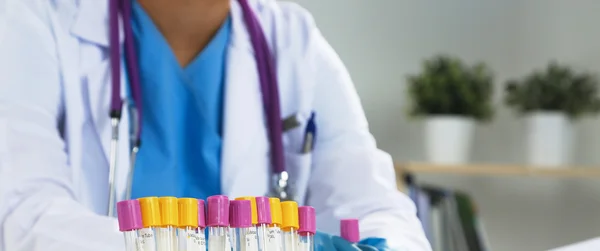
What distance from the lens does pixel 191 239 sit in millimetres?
542

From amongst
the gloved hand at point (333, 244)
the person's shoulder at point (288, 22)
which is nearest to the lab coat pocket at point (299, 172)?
the person's shoulder at point (288, 22)

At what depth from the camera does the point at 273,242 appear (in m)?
0.58

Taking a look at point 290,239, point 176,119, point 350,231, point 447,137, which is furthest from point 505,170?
point 290,239

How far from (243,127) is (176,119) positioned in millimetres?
78

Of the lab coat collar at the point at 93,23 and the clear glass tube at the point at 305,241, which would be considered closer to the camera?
the clear glass tube at the point at 305,241

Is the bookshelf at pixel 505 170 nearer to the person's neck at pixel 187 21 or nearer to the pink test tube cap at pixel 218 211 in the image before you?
the person's neck at pixel 187 21

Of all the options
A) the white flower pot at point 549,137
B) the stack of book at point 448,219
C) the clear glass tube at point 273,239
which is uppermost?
the clear glass tube at point 273,239

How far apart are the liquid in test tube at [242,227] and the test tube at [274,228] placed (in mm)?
16

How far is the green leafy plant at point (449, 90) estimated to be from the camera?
1891 millimetres

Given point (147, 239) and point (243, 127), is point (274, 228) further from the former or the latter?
point (243, 127)

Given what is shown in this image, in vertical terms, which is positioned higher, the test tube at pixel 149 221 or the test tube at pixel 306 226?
the test tube at pixel 149 221

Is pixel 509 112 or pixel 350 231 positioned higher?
pixel 350 231

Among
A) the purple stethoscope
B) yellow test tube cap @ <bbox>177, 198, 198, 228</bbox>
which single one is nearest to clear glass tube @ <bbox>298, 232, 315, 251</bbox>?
yellow test tube cap @ <bbox>177, 198, 198, 228</bbox>

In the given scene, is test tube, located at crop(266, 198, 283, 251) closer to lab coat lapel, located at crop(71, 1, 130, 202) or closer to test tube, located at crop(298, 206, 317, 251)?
test tube, located at crop(298, 206, 317, 251)
